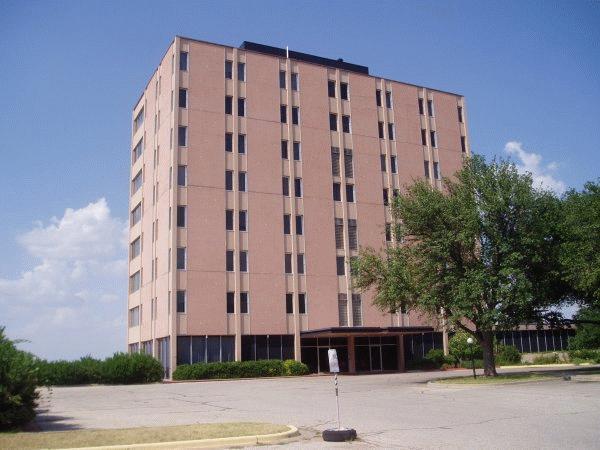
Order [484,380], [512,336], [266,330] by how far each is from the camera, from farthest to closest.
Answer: [512,336], [266,330], [484,380]

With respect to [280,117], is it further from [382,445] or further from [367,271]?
[382,445]

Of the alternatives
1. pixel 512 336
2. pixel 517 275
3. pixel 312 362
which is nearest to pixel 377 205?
pixel 312 362

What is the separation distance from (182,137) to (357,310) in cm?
1936

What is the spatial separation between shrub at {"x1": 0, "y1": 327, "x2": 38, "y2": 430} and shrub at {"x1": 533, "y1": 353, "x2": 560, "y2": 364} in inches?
1765

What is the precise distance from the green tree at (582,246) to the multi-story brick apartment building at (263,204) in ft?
49.1

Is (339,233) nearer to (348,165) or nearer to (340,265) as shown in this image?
(340,265)

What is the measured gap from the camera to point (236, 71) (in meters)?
49.1

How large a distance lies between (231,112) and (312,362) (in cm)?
2060

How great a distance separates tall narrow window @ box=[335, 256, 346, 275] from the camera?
49.2 metres

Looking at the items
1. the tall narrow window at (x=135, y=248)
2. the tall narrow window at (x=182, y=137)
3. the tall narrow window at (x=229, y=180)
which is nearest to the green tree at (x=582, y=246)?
the tall narrow window at (x=229, y=180)

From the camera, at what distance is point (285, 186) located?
160ft

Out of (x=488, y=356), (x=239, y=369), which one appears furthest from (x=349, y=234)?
(x=488, y=356)

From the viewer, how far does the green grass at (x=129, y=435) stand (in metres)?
12.4

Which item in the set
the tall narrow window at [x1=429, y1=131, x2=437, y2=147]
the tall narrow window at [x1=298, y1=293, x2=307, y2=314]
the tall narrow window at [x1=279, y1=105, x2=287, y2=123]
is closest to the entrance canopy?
the tall narrow window at [x1=298, y1=293, x2=307, y2=314]
